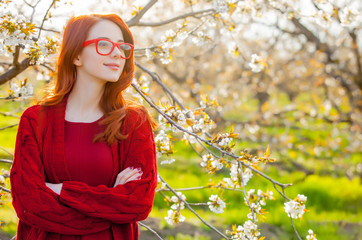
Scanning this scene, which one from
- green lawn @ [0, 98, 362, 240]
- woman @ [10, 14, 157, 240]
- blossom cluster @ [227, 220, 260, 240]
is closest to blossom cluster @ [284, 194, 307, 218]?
blossom cluster @ [227, 220, 260, 240]

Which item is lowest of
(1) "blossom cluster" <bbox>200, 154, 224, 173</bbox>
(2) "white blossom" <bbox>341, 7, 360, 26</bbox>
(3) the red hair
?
(1) "blossom cluster" <bbox>200, 154, 224, 173</bbox>

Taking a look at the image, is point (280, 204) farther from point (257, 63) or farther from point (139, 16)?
point (139, 16)

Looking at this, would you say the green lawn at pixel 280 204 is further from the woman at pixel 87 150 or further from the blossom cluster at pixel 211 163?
the blossom cluster at pixel 211 163

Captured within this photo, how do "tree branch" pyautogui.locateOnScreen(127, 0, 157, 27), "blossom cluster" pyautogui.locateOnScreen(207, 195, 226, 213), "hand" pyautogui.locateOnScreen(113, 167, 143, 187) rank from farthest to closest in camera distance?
"tree branch" pyautogui.locateOnScreen(127, 0, 157, 27) < "blossom cluster" pyautogui.locateOnScreen(207, 195, 226, 213) < "hand" pyautogui.locateOnScreen(113, 167, 143, 187)

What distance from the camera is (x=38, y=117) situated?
1.69 m

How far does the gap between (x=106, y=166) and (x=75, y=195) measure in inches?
6.9

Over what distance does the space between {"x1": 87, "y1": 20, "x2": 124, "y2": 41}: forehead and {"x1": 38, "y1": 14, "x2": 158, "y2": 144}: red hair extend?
0.02 m

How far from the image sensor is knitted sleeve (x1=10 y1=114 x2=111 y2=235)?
5.03 feet

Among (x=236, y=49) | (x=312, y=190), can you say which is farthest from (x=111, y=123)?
(x=312, y=190)

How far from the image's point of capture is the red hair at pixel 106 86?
171 centimetres

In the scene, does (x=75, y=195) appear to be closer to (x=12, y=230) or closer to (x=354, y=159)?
(x=12, y=230)

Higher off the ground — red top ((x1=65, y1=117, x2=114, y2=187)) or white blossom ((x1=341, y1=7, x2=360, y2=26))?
white blossom ((x1=341, y1=7, x2=360, y2=26))

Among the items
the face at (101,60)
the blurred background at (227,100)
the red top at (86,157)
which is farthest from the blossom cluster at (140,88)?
the red top at (86,157)

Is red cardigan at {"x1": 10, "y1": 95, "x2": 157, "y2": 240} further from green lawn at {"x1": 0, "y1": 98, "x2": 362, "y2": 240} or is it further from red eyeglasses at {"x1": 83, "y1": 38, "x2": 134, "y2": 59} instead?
green lawn at {"x1": 0, "y1": 98, "x2": 362, "y2": 240}
